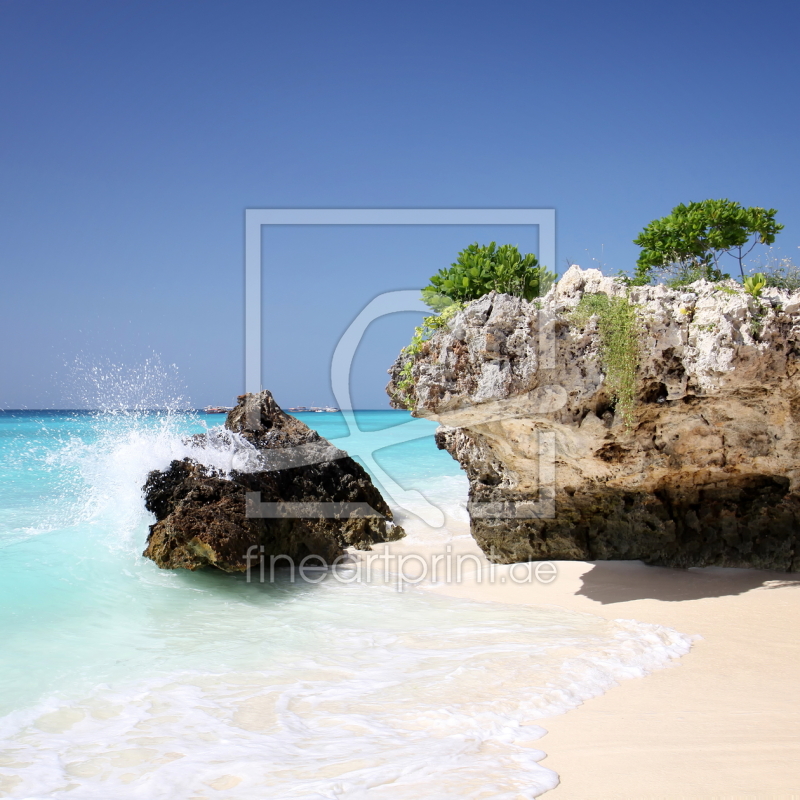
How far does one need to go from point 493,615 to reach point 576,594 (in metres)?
1.04

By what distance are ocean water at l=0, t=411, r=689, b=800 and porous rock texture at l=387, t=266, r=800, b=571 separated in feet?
5.34

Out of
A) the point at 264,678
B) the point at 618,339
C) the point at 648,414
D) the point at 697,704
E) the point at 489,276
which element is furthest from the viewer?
the point at 489,276

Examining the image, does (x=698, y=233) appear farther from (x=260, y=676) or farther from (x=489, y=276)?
(x=260, y=676)

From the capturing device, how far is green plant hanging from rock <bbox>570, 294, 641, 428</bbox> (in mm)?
5555

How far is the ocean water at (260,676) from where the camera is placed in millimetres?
3271

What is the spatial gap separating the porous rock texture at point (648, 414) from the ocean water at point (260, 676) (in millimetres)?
1627

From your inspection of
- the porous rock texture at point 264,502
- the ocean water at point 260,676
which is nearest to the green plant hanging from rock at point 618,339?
the ocean water at point 260,676

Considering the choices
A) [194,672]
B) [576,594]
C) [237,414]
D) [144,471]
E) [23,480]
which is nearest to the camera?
[194,672]

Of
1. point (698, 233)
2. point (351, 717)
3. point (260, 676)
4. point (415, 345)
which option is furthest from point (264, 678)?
point (698, 233)

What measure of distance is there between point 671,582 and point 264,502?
5.05 meters

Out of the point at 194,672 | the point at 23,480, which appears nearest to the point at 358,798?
the point at 194,672

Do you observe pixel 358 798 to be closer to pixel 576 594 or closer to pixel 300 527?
pixel 576 594

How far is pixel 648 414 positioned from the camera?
5949 millimetres

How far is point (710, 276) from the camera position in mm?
6797
